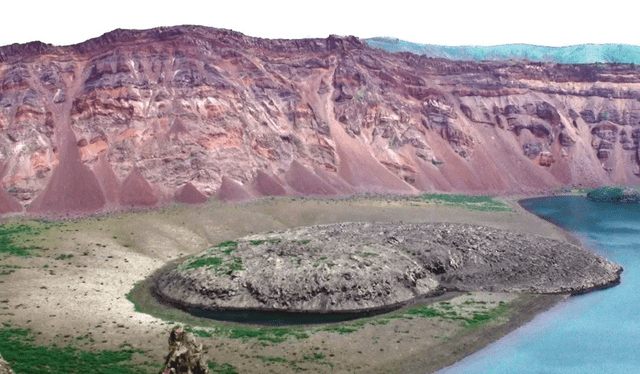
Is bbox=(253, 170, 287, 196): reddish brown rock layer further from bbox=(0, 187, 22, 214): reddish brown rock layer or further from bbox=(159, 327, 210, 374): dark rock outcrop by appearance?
bbox=(159, 327, 210, 374): dark rock outcrop

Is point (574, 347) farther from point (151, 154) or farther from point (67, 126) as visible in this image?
point (67, 126)

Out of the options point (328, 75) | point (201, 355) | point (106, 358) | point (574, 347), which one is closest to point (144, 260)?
point (106, 358)

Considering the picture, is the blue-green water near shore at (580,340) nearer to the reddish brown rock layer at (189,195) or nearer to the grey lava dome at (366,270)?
the grey lava dome at (366,270)

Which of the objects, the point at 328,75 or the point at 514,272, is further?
the point at 328,75

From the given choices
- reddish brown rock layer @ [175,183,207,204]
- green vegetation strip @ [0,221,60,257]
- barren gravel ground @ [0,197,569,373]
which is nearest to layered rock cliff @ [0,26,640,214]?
reddish brown rock layer @ [175,183,207,204]

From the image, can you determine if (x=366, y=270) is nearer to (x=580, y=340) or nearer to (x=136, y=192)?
(x=580, y=340)

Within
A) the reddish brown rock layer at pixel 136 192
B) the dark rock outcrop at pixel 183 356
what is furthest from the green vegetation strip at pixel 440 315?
the reddish brown rock layer at pixel 136 192

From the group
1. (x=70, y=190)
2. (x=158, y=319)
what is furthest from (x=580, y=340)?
(x=70, y=190)
